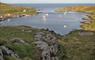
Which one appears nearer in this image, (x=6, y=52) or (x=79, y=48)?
(x=6, y=52)

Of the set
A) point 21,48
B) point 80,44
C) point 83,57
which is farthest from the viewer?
point 80,44

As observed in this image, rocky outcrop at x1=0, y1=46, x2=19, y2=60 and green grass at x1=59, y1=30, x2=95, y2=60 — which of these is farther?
green grass at x1=59, y1=30, x2=95, y2=60

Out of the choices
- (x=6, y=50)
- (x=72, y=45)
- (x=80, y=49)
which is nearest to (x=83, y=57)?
(x=80, y=49)

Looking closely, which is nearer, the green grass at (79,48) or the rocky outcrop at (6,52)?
the rocky outcrop at (6,52)

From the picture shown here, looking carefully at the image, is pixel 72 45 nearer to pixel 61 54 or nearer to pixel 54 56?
pixel 61 54

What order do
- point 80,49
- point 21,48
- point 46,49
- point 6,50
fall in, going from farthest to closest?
point 80,49
point 46,49
point 21,48
point 6,50

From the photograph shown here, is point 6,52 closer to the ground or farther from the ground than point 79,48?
farther from the ground

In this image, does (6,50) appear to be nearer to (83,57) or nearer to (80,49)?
(83,57)

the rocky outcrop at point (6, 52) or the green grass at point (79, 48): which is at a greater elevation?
the rocky outcrop at point (6, 52)

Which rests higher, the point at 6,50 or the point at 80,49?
the point at 6,50

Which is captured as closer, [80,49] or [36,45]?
A: [36,45]

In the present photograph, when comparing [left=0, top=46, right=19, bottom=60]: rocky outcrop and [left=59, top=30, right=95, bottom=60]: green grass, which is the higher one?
[left=0, top=46, right=19, bottom=60]: rocky outcrop
